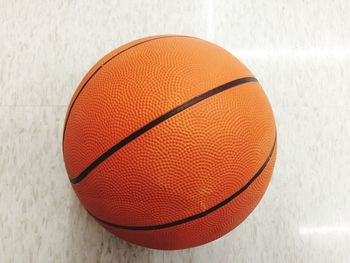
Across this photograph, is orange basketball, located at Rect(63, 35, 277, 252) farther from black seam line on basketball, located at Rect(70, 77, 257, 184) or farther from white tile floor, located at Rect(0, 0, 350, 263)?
white tile floor, located at Rect(0, 0, 350, 263)

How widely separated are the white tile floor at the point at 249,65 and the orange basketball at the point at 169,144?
0.36m

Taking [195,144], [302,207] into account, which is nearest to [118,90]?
[195,144]

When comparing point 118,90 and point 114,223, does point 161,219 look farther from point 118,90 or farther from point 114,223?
point 118,90

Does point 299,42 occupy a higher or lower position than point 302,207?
higher

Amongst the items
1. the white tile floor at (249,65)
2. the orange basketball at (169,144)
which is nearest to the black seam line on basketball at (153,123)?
the orange basketball at (169,144)

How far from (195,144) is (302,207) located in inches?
27.4

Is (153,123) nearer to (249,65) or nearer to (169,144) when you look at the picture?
(169,144)

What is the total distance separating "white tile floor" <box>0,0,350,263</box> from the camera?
1.11 metres

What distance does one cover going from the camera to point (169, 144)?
2.29ft

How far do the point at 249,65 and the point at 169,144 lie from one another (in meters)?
0.78

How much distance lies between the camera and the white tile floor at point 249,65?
1.11 m

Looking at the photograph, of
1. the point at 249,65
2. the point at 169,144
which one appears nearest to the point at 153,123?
the point at 169,144

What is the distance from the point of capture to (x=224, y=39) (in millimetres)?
1381

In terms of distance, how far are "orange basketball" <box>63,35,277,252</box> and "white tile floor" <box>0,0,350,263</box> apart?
0.36 metres
